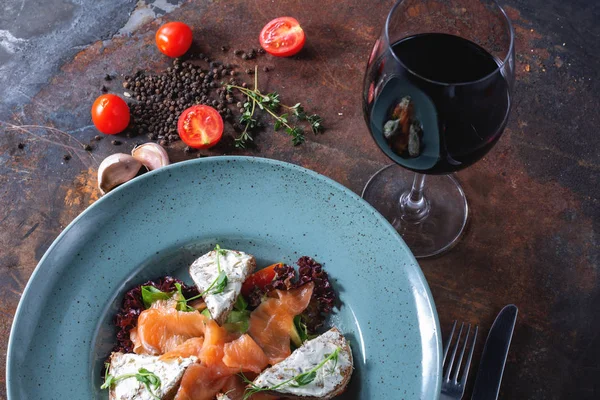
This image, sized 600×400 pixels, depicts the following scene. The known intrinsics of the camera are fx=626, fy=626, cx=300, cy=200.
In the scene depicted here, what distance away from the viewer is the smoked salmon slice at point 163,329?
2.06m

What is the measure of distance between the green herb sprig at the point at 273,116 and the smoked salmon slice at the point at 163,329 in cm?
82

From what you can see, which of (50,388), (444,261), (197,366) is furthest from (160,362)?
(444,261)

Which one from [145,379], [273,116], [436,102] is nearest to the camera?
[436,102]

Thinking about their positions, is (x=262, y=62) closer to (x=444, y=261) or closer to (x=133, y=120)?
(x=133, y=120)

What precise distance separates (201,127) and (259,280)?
0.77 metres

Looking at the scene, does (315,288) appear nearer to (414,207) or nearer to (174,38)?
(414,207)

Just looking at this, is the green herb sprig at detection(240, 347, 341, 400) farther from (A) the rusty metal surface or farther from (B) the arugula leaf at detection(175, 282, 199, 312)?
(A) the rusty metal surface

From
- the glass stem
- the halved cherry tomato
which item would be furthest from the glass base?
the halved cherry tomato

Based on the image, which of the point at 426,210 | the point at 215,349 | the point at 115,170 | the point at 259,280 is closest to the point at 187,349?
the point at 215,349

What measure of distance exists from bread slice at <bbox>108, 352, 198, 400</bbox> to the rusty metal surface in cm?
59

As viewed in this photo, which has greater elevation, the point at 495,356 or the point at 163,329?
the point at 163,329

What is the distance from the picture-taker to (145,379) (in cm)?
188

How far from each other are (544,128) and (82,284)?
1.92m

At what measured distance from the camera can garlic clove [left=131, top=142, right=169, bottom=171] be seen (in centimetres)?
257
